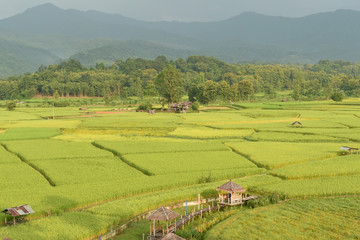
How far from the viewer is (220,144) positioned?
143ft

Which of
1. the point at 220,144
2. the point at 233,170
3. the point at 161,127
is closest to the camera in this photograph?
the point at 233,170

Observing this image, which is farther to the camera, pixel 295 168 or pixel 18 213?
pixel 295 168

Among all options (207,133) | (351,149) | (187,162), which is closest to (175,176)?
(187,162)

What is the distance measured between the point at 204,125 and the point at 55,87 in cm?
10133

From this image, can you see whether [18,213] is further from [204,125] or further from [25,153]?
[204,125]

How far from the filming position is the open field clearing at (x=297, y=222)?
1966 centimetres

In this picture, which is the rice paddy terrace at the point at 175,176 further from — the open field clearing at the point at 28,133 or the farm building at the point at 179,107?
the farm building at the point at 179,107

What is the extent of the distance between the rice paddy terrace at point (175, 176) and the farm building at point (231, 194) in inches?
58.4

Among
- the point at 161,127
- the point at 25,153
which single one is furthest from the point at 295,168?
the point at 161,127

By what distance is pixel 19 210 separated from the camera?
67.6 feet

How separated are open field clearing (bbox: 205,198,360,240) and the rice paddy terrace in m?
0.05

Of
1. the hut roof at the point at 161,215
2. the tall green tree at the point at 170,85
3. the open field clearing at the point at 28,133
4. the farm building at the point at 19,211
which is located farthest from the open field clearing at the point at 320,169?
the tall green tree at the point at 170,85

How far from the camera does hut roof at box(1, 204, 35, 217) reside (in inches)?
800

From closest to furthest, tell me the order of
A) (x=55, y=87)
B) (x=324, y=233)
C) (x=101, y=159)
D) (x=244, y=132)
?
1. (x=324, y=233)
2. (x=101, y=159)
3. (x=244, y=132)
4. (x=55, y=87)
